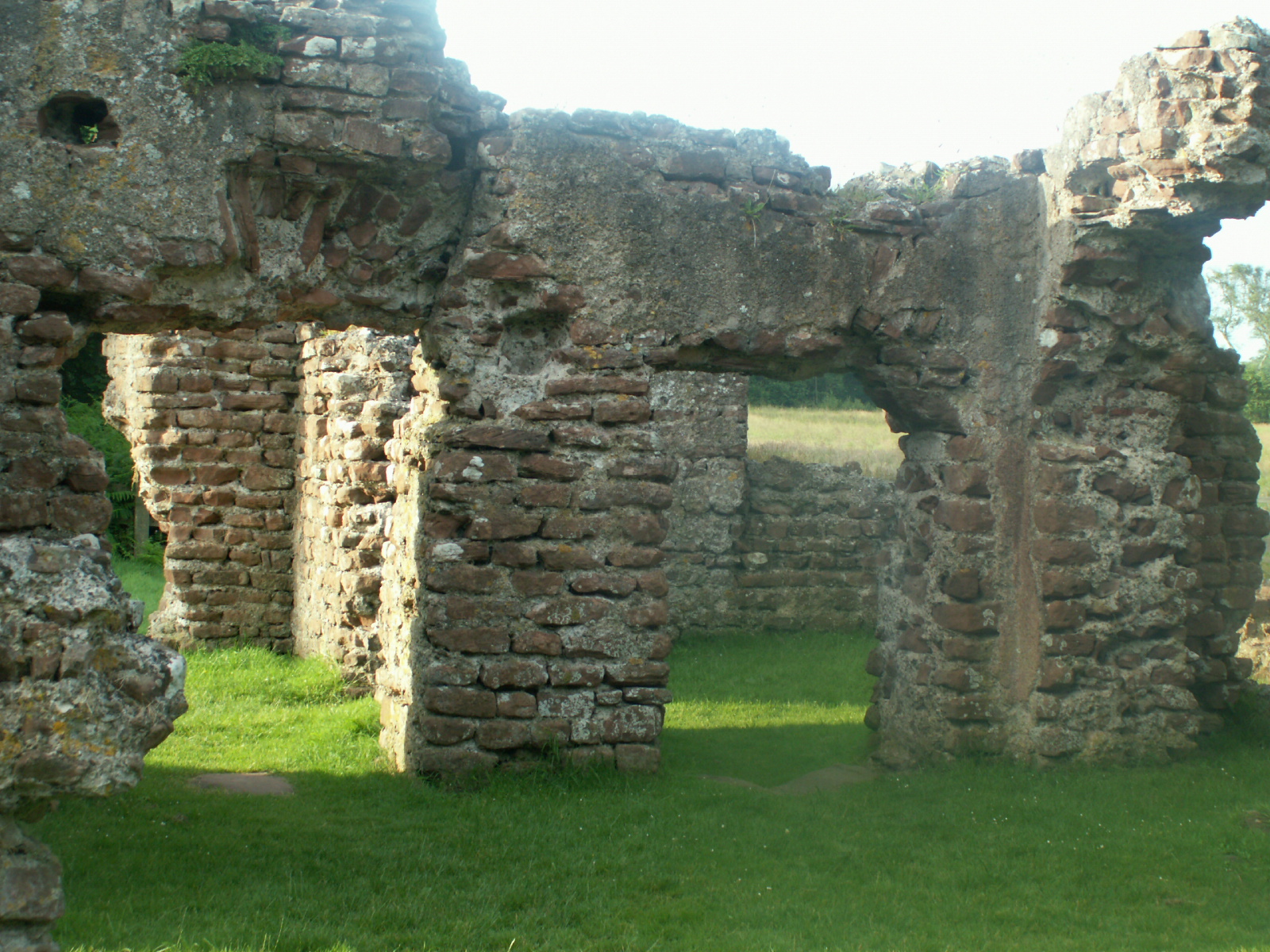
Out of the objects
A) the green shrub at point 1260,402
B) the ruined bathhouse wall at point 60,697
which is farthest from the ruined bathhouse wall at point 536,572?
the green shrub at point 1260,402

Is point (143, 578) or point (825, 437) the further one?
point (825, 437)

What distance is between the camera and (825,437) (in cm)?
1972

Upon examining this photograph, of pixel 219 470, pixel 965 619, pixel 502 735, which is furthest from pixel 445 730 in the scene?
pixel 219 470

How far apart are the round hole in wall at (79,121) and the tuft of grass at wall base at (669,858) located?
2845 mm

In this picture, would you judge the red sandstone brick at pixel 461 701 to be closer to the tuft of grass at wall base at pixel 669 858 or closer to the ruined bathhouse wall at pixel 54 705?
the tuft of grass at wall base at pixel 669 858

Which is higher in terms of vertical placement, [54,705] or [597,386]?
[597,386]

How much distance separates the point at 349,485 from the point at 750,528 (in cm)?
457

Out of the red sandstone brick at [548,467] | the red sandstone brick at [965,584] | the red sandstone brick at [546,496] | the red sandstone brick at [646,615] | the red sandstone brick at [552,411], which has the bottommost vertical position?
the red sandstone brick at [646,615]

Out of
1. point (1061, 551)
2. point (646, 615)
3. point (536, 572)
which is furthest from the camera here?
point (1061, 551)

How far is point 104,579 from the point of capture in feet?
8.92

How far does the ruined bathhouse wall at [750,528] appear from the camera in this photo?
1034cm

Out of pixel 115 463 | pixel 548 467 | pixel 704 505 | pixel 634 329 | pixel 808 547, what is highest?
pixel 634 329

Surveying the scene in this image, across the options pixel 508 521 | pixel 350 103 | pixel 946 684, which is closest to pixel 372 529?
pixel 508 521

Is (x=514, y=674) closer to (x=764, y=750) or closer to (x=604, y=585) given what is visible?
(x=604, y=585)
